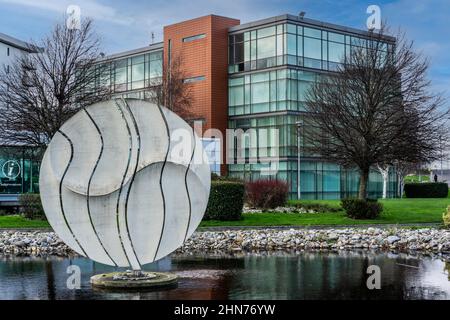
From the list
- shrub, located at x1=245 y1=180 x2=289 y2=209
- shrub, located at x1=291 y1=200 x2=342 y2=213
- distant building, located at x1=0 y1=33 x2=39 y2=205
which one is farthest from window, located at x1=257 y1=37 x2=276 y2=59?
shrub, located at x1=245 y1=180 x2=289 y2=209

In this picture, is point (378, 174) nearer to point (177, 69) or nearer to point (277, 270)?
point (177, 69)

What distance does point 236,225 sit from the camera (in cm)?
2412

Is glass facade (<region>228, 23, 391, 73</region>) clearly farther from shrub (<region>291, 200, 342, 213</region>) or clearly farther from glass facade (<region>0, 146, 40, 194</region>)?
glass facade (<region>0, 146, 40, 194</region>)

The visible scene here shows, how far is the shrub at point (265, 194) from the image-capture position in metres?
32.4

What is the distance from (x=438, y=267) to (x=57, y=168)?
8814mm

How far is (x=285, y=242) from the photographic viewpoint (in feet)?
64.3

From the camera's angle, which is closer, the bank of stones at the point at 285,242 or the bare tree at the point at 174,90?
the bank of stones at the point at 285,242

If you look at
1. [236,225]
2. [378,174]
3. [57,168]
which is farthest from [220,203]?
[378,174]

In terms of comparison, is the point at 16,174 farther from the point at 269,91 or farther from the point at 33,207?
the point at 269,91

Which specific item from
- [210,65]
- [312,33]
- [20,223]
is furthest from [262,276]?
[210,65]

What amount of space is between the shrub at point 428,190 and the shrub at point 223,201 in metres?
27.4

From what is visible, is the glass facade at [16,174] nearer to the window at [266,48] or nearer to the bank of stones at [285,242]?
the bank of stones at [285,242]

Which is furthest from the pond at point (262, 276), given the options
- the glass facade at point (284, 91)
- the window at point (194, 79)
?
the window at point (194, 79)

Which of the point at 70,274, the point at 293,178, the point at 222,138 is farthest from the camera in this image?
the point at 222,138
